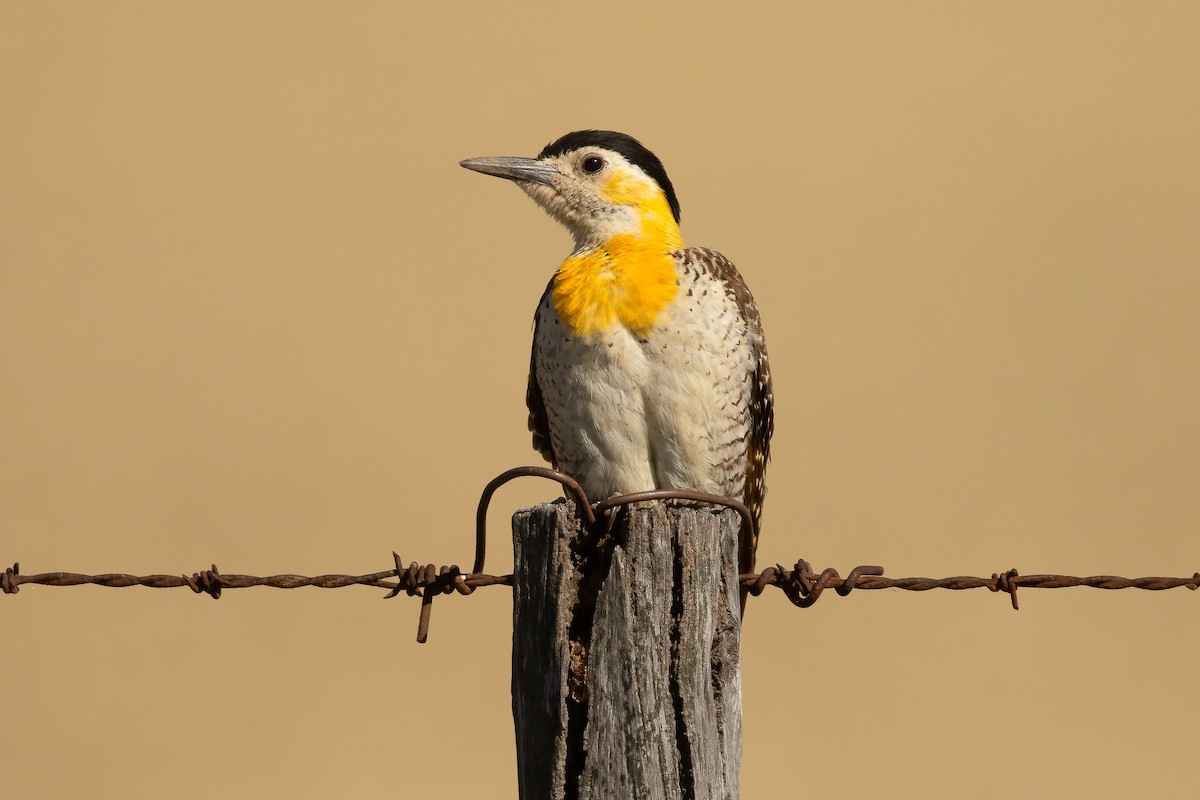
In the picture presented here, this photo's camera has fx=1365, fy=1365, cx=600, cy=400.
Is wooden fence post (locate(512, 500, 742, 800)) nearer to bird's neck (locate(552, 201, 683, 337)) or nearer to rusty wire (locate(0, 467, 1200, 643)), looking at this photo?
rusty wire (locate(0, 467, 1200, 643))

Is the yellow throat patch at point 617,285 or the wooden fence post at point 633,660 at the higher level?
the yellow throat patch at point 617,285

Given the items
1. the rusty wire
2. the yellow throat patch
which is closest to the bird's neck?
the yellow throat patch

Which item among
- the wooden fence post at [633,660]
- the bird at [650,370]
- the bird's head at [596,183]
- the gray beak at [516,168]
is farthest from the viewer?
the gray beak at [516,168]

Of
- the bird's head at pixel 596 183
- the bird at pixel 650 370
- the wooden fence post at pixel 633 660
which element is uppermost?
the bird's head at pixel 596 183

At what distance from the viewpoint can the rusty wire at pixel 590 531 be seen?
3377mm

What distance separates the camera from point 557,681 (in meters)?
3.26

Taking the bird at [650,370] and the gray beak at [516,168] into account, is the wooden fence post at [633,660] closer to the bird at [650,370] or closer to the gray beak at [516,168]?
the bird at [650,370]

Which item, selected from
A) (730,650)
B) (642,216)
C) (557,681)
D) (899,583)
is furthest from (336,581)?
(642,216)

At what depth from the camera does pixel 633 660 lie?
10.6ft

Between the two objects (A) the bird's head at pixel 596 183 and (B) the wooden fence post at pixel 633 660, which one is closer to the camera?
(B) the wooden fence post at pixel 633 660

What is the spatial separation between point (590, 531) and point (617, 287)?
2.43 meters

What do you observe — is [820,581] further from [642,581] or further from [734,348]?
[734,348]

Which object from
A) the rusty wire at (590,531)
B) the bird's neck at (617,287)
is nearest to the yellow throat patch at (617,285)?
the bird's neck at (617,287)

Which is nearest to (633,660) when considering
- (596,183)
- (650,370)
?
(650,370)
